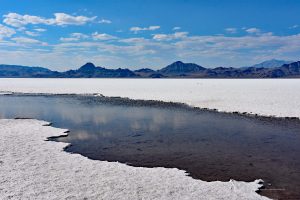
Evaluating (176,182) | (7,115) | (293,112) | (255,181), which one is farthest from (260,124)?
(7,115)

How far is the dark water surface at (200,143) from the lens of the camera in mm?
11789

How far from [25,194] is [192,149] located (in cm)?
811

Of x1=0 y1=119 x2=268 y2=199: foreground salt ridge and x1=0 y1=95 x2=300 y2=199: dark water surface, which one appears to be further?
x1=0 y1=95 x2=300 y2=199: dark water surface

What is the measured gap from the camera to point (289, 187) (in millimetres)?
10195

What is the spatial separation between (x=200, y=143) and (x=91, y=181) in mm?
7440

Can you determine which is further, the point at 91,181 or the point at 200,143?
the point at 200,143

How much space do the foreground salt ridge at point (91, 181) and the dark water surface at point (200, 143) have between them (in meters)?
0.87

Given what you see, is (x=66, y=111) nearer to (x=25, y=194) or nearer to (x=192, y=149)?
(x=192, y=149)

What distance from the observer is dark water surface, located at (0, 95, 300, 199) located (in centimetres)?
1179

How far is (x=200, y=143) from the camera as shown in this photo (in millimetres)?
16328

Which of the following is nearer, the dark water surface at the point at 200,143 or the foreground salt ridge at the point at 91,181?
the foreground salt ridge at the point at 91,181

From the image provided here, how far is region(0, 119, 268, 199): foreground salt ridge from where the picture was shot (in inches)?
368

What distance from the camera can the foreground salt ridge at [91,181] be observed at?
9344 mm

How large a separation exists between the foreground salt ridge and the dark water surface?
867 millimetres
